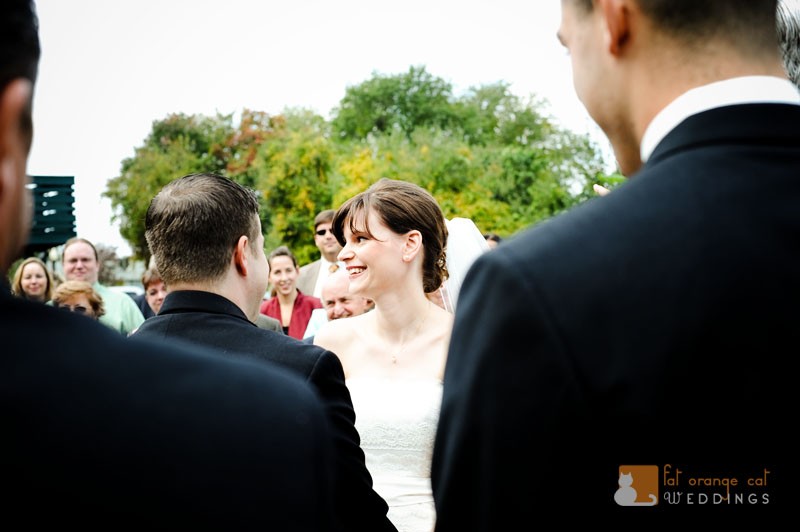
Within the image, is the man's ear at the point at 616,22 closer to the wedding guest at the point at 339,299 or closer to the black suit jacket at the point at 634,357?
the black suit jacket at the point at 634,357

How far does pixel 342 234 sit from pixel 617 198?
3.74 m

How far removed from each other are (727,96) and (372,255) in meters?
3.40

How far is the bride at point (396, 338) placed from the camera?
435 centimetres

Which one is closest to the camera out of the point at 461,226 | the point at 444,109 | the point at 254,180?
the point at 461,226

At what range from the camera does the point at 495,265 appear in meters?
1.17

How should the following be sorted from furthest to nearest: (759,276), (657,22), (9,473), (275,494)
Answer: (657,22) → (759,276) → (275,494) → (9,473)

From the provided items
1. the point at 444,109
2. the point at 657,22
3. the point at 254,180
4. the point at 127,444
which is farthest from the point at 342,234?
the point at 444,109

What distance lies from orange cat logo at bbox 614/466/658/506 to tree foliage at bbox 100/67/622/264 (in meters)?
38.7

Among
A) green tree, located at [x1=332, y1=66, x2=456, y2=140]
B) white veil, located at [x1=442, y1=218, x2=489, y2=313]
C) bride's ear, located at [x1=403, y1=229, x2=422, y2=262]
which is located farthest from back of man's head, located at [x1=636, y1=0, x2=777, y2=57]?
green tree, located at [x1=332, y1=66, x2=456, y2=140]

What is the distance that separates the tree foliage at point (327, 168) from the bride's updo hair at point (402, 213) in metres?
35.1

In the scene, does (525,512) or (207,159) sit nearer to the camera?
(525,512)

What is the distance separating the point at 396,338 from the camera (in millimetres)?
4836

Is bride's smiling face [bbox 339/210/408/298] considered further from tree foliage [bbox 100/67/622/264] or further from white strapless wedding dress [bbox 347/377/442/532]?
tree foliage [bbox 100/67/622/264]

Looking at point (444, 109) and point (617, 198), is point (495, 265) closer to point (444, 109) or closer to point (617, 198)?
point (617, 198)
